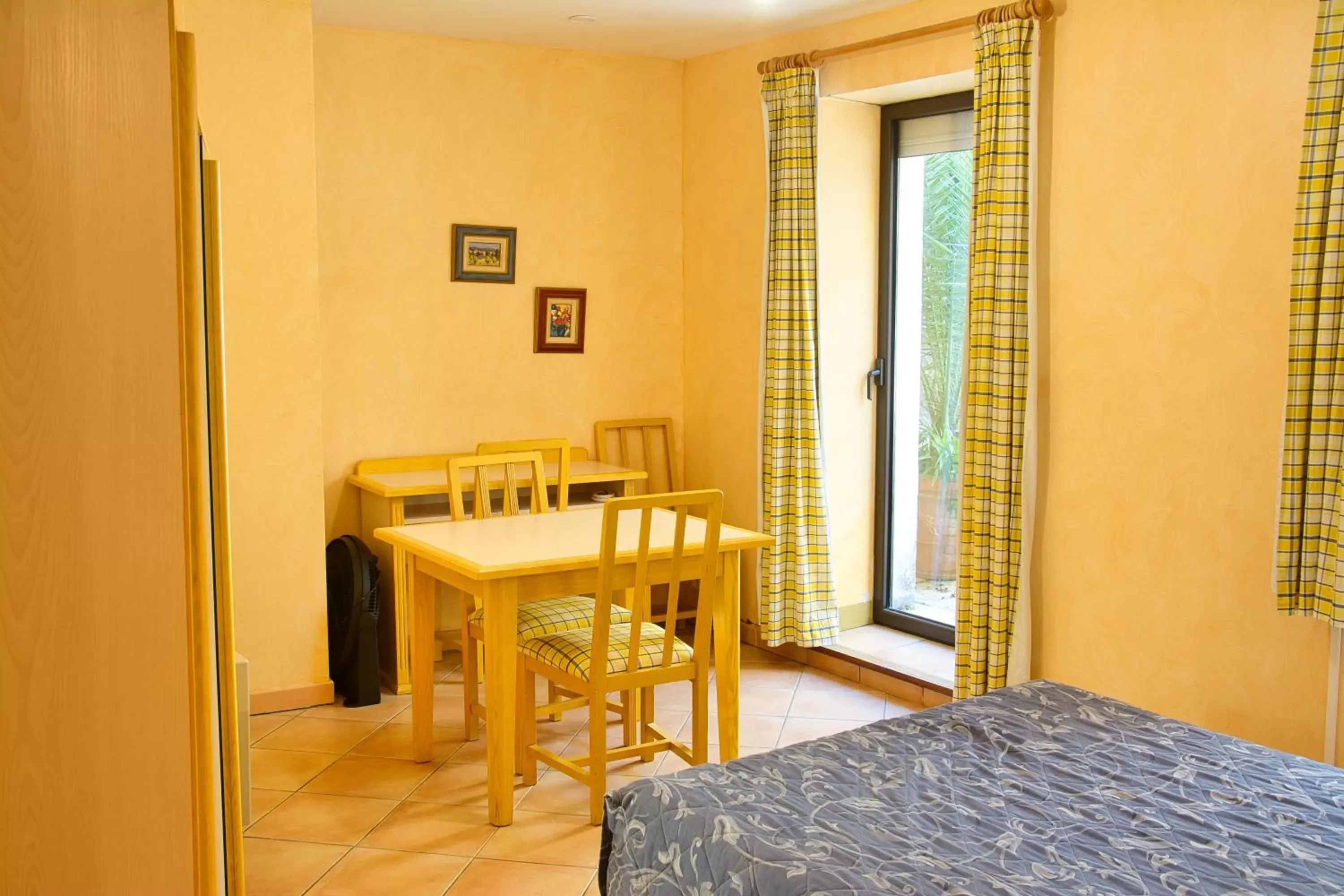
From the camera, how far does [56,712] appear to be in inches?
52.4

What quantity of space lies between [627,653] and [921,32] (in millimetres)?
2436

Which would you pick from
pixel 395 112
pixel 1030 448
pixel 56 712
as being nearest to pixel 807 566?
pixel 1030 448

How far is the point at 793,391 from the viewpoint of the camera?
467 cm

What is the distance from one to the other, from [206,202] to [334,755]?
2.26 m

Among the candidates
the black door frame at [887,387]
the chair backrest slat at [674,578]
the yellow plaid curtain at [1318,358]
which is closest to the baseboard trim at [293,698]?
the chair backrest slat at [674,578]

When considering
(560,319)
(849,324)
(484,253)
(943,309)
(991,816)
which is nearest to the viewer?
(991,816)

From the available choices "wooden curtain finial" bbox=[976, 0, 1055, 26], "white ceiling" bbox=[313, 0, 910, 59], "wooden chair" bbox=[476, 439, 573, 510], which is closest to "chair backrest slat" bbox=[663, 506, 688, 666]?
"wooden chair" bbox=[476, 439, 573, 510]

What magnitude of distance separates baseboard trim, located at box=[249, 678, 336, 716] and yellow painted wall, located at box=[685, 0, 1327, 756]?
2.61 m

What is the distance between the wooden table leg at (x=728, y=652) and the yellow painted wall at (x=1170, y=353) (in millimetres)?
1055

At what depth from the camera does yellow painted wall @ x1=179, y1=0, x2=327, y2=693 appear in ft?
13.4

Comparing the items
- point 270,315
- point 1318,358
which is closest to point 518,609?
point 270,315

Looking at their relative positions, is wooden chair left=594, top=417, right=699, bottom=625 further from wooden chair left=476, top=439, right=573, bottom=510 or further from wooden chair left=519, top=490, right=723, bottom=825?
wooden chair left=519, top=490, right=723, bottom=825

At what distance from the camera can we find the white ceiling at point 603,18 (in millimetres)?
4332

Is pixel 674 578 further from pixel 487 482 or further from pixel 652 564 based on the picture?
pixel 487 482
